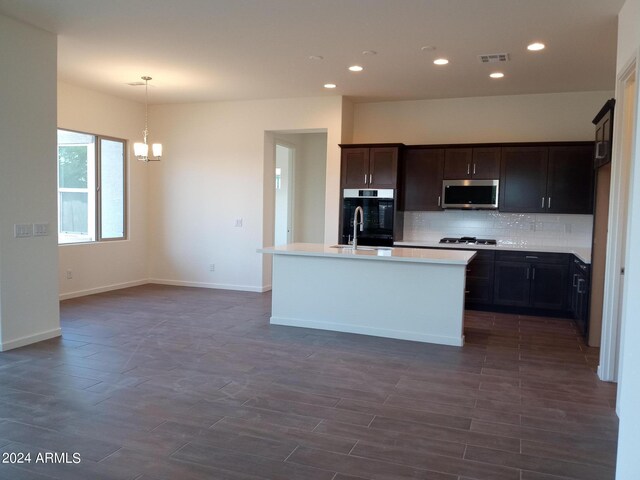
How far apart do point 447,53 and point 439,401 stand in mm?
3529

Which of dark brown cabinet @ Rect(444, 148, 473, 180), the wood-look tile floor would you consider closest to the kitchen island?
the wood-look tile floor

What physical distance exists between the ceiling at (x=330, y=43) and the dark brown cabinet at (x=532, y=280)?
7.34 ft

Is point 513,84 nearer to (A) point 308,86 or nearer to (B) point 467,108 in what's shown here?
(B) point 467,108

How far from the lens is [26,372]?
Answer: 3930mm

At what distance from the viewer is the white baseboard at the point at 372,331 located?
5.00 m

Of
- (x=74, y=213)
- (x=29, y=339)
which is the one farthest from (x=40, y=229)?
(x=74, y=213)

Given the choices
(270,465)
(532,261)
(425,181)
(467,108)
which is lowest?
(270,465)

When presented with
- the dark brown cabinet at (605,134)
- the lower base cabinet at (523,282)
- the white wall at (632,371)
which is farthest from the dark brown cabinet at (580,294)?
the white wall at (632,371)

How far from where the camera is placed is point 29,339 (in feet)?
15.5

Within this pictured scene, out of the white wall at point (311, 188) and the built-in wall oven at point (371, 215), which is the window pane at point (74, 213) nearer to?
the white wall at point (311, 188)

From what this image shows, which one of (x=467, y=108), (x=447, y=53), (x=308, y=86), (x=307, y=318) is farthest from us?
(x=467, y=108)

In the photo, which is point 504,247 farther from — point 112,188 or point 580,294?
point 112,188

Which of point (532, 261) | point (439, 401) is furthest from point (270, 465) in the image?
point (532, 261)

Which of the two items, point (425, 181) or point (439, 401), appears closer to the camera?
point (439, 401)
